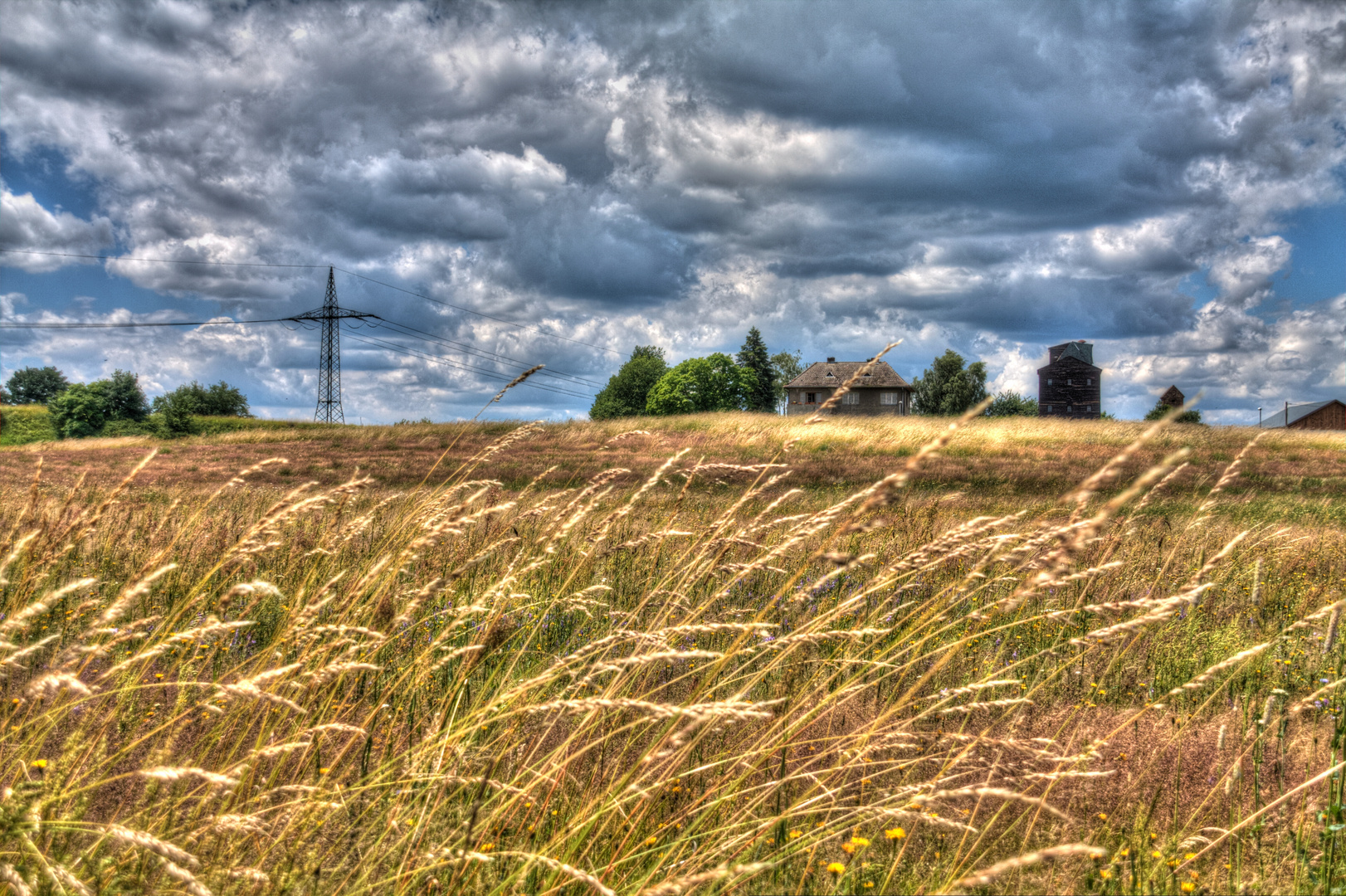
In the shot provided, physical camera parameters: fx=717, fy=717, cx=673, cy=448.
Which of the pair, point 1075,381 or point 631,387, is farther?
point 631,387

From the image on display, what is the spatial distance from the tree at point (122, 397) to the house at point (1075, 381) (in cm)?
9344

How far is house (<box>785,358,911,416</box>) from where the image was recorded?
Answer: 91.2m

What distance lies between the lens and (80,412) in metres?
69.0

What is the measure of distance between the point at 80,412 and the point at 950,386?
289ft

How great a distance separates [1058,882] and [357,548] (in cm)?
463

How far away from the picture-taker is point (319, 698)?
9.34 ft

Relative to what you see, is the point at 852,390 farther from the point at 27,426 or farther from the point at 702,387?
the point at 27,426

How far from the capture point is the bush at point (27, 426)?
6203cm

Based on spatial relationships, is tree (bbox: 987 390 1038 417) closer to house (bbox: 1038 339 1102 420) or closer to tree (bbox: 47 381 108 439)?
house (bbox: 1038 339 1102 420)

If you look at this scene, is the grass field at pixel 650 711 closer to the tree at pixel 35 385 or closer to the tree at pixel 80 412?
the tree at pixel 80 412

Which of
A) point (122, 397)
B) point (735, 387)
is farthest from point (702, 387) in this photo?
point (122, 397)

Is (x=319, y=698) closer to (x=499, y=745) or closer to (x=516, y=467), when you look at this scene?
(x=499, y=745)

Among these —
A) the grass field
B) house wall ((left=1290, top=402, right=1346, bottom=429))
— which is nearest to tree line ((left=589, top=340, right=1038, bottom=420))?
house wall ((left=1290, top=402, right=1346, bottom=429))

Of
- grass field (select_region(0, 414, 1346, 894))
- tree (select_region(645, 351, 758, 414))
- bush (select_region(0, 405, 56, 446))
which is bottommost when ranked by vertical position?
grass field (select_region(0, 414, 1346, 894))
